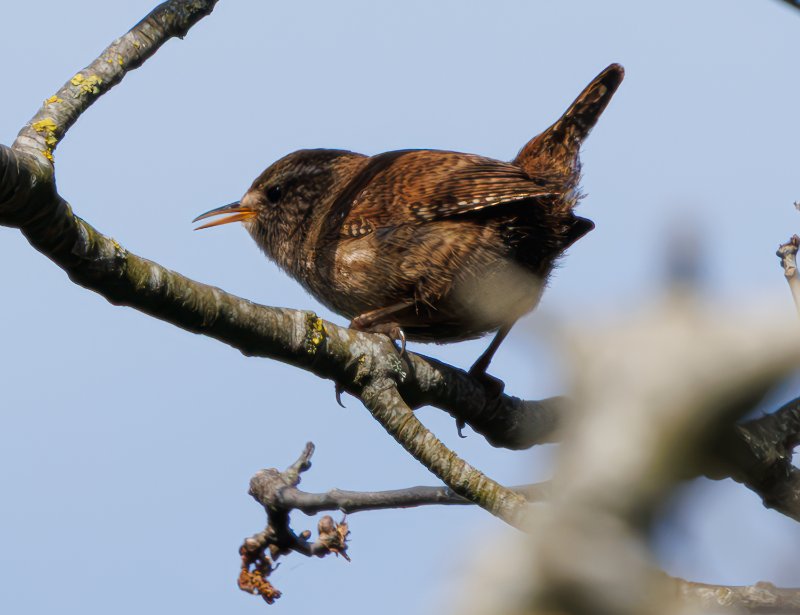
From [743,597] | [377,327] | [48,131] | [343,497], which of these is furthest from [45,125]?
[743,597]

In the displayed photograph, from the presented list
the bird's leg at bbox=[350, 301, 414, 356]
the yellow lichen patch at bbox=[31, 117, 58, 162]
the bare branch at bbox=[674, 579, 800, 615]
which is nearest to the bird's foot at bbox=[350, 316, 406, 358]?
the bird's leg at bbox=[350, 301, 414, 356]

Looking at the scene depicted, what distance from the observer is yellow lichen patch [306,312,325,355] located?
298cm

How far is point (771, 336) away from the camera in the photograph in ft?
1.94

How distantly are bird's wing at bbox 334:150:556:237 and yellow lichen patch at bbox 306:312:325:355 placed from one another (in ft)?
5.16

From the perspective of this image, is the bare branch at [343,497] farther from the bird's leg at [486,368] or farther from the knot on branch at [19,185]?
the knot on branch at [19,185]

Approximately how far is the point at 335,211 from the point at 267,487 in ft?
6.60

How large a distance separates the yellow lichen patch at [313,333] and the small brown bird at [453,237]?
1.08 m

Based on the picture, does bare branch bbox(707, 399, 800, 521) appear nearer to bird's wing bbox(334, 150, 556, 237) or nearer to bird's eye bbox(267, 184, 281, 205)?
bird's wing bbox(334, 150, 556, 237)

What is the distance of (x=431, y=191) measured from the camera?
4.57 metres

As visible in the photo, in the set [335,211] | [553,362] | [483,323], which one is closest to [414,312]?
[483,323]

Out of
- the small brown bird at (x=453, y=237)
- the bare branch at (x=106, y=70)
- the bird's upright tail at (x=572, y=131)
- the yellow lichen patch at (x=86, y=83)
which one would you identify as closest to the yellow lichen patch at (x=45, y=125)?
the bare branch at (x=106, y=70)

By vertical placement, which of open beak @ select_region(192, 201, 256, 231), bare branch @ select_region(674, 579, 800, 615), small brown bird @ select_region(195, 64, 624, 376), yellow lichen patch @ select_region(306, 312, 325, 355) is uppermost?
open beak @ select_region(192, 201, 256, 231)

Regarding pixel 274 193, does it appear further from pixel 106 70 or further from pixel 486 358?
pixel 106 70

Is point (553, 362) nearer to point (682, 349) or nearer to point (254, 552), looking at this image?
point (682, 349)
